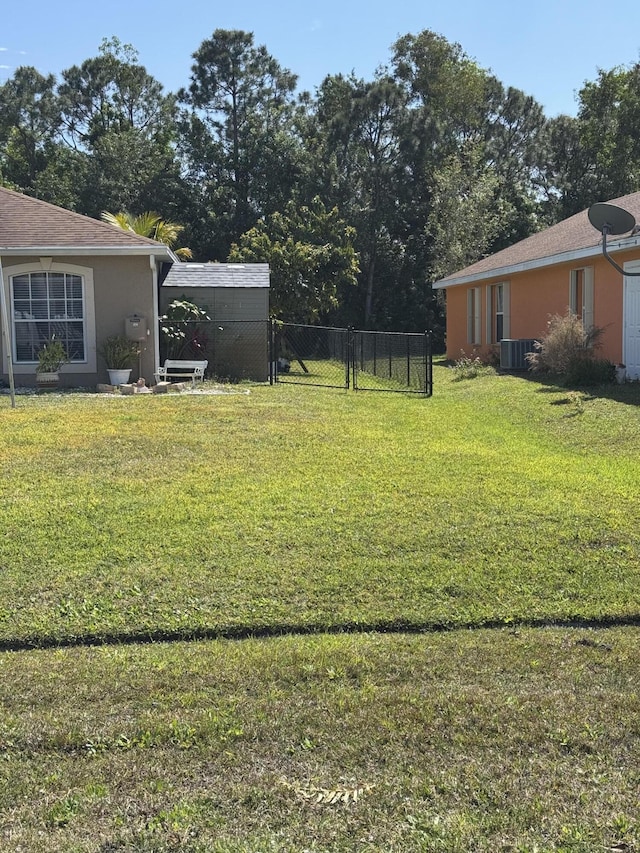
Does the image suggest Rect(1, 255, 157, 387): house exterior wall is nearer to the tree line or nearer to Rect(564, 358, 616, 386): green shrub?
Rect(564, 358, 616, 386): green shrub

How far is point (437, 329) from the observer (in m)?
36.5

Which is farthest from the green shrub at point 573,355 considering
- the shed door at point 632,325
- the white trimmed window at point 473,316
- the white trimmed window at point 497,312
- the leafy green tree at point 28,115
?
the leafy green tree at point 28,115

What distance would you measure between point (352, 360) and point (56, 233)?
6.42 meters

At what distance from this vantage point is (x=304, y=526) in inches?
239

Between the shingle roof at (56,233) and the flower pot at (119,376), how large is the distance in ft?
7.23

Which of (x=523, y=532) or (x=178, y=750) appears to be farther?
(x=523, y=532)

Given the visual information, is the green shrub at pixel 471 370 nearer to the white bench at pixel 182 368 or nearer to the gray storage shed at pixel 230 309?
the gray storage shed at pixel 230 309

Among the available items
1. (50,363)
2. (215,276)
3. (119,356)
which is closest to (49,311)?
(50,363)

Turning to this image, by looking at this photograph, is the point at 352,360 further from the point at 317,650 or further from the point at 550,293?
the point at 317,650

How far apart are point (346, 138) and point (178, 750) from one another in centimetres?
3607

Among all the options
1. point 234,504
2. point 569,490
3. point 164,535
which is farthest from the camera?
point 569,490

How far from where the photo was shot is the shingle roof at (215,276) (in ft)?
59.7

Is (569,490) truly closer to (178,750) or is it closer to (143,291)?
(178,750)

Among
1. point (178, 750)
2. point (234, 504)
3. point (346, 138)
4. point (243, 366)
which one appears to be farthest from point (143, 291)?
point (346, 138)
